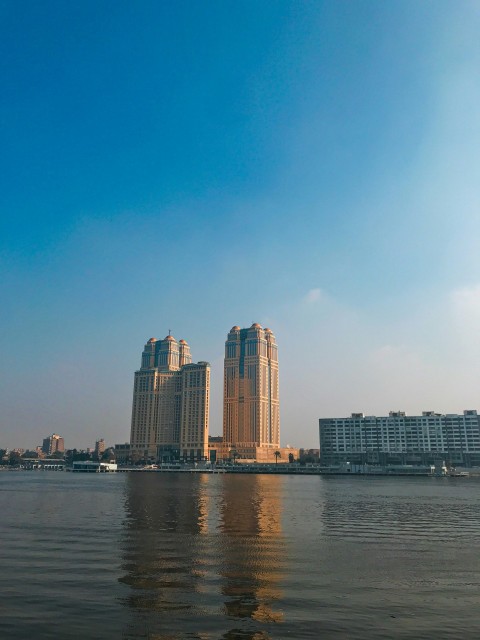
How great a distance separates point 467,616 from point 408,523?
33996 millimetres

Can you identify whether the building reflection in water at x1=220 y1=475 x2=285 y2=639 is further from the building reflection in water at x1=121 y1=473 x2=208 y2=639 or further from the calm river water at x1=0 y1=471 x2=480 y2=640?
the building reflection in water at x1=121 y1=473 x2=208 y2=639

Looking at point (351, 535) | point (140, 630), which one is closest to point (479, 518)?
point (351, 535)

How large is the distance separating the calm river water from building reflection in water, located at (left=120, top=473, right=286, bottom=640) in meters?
0.08

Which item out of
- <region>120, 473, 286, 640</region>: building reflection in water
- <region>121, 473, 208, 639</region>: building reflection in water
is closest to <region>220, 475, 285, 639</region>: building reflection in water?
<region>120, 473, 286, 640</region>: building reflection in water

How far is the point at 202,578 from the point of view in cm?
2702

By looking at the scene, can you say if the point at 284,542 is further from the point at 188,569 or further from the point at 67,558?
the point at 67,558

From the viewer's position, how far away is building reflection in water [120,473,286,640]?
19.5 metres

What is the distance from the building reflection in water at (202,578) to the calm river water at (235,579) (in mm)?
79

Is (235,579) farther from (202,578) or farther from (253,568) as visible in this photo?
(253,568)

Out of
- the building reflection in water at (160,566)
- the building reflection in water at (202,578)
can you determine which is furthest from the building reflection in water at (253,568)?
the building reflection in water at (160,566)

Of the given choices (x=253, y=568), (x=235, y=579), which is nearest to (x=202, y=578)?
(x=235, y=579)

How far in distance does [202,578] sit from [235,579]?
5.61 feet

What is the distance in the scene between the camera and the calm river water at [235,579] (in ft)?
64.3

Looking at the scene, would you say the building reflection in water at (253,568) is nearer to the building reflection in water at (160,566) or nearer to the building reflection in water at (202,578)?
the building reflection in water at (202,578)
